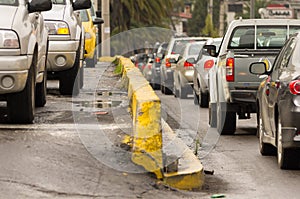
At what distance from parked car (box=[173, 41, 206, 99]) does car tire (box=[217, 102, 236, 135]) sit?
984 centimetres

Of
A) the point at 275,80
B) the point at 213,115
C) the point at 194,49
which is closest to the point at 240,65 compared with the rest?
the point at 213,115

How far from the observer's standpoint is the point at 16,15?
13.3 meters

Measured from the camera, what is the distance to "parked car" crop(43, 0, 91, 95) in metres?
17.5

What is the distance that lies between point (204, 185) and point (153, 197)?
107 cm

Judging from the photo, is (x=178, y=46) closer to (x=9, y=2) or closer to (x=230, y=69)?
(x=230, y=69)

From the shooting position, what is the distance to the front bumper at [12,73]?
506 inches

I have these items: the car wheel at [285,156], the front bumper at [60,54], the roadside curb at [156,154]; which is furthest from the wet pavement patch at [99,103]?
the roadside curb at [156,154]

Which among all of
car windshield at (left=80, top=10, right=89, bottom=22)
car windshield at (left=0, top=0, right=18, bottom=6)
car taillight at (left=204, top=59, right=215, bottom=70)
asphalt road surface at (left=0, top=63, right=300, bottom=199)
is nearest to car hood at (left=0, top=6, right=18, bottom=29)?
car windshield at (left=0, top=0, right=18, bottom=6)

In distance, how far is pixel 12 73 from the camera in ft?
42.2

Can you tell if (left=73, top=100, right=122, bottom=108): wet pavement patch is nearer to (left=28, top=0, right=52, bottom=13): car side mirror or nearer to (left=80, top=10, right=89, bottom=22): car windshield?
(left=28, top=0, right=52, bottom=13): car side mirror

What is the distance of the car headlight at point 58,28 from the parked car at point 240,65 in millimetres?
2493

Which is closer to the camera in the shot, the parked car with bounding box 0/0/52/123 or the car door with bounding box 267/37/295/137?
the car door with bounding box 267/37/295/137

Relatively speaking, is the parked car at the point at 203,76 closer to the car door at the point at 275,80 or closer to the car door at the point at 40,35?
the car door at the point at 40,35

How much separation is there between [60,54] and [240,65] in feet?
9.86
